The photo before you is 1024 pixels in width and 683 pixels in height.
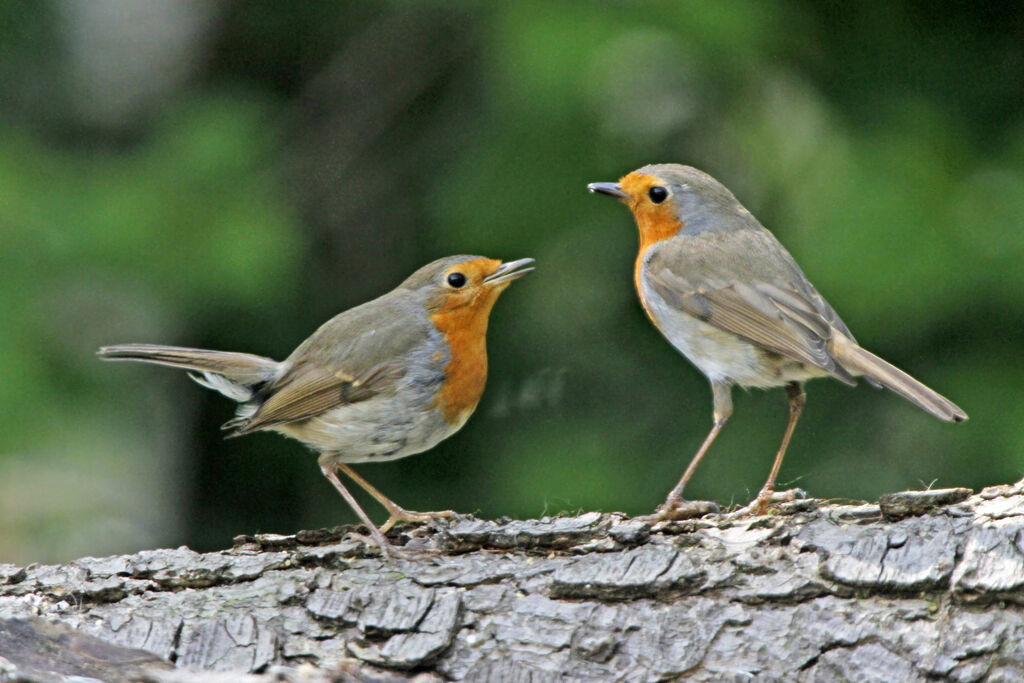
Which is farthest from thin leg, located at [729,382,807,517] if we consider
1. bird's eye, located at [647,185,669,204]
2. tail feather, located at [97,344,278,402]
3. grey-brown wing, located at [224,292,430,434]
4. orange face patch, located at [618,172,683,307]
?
tail feather, located at [97,344,278,402]

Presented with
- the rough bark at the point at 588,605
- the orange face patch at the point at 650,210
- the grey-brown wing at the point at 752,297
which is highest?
the orange face patch at the point at 650,210

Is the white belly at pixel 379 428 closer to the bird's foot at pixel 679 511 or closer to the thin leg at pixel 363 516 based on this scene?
Answer: the thin leg at pixel 363 516

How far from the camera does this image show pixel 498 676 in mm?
3143

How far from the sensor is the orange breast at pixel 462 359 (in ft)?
13.6

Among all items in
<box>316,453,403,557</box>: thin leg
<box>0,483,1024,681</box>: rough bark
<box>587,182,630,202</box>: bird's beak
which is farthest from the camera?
<box>587,182,630,202</box>: bird's beak

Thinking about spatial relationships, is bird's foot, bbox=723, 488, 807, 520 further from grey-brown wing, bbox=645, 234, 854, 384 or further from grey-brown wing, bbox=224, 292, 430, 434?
grey-brown wing, bbox=224, 292, 430, 434

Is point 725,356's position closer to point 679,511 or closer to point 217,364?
point 679,511

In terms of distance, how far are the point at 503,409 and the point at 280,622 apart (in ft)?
7.50

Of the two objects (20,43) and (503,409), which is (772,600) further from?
(20,43)

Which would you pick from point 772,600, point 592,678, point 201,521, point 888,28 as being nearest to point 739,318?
point 772,600

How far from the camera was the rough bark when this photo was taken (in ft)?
9.86

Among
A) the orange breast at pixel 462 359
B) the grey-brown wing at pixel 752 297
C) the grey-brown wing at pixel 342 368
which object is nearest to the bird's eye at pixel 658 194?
the grey-brown wing at pixel 752 297

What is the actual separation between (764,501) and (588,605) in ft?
2.76

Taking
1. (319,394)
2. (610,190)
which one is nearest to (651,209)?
(610,190)
